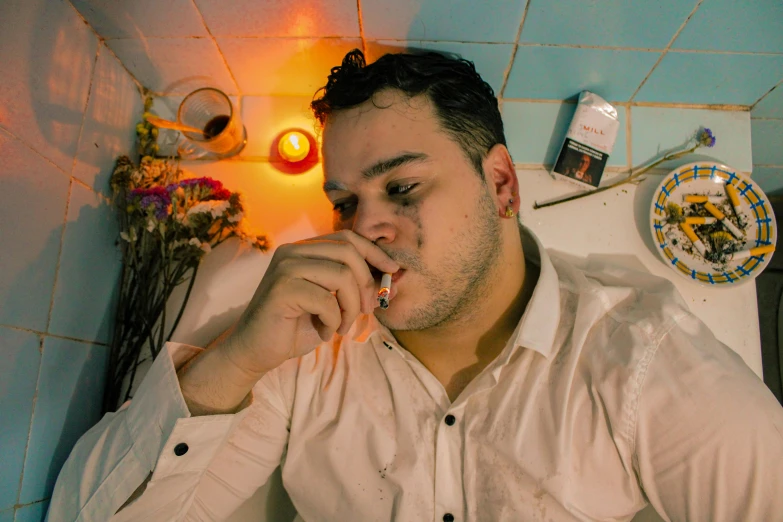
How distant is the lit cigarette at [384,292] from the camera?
86cm

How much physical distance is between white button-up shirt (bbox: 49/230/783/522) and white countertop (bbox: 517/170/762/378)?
26 centimetres

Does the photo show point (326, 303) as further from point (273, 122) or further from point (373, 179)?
point (273, 122)

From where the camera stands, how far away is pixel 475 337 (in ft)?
3.50

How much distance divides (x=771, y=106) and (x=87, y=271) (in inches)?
80.4

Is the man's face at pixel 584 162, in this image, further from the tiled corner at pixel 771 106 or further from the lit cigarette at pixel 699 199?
the tiled corner at pixel 771 106

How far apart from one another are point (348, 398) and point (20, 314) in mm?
717

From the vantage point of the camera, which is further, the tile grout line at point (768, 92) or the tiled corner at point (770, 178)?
the tiled corner at point (770, 178)

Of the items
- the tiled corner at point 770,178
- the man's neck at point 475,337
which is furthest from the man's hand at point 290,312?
the tiled corner at point 770,178

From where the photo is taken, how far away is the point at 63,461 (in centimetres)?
101

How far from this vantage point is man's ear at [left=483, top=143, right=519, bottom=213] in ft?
3.37

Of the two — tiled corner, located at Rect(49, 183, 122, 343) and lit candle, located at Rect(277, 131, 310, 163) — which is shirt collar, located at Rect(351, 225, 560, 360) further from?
tiled corner, located at Rect(49, 183, 122, 343)

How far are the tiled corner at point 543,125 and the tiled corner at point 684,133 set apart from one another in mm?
45

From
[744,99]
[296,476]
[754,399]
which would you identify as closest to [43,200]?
[296,476]

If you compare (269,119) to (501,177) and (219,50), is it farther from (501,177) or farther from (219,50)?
(501,177)
